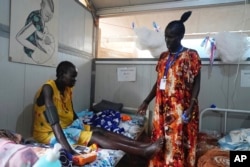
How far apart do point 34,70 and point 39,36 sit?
29 centimetres

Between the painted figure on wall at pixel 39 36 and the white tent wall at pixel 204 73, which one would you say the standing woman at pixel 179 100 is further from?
the painted figure on wall at pixel 39 36

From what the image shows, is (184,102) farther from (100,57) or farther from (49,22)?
(100,57)

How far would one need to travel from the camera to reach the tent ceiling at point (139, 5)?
2.22 meters

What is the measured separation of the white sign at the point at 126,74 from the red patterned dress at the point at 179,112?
1.05 meters

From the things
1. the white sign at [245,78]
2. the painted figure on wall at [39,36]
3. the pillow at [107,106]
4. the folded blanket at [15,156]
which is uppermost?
the painted figure on wall at [39,36]

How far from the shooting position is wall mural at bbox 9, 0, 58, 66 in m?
1.49

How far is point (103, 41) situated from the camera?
2.88 m

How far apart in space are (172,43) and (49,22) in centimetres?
112

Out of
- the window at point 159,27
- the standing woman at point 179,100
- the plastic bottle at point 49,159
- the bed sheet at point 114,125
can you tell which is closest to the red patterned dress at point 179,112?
the standing woman at point 179,100

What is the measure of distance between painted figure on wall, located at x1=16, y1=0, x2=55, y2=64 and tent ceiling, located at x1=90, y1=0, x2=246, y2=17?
0.87 meters

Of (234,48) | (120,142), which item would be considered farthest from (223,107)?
(120,142)

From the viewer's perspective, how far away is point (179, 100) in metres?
1.43

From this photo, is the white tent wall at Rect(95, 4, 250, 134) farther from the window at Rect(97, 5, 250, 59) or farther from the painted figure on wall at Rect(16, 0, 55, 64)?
the painted figure on wall at Rect(16, 0, 55, 64)

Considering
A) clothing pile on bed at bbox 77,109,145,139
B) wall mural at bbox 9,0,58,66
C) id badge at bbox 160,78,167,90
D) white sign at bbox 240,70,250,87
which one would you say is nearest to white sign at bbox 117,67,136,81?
clothing pile on bed at bbox 77,109,145,139
